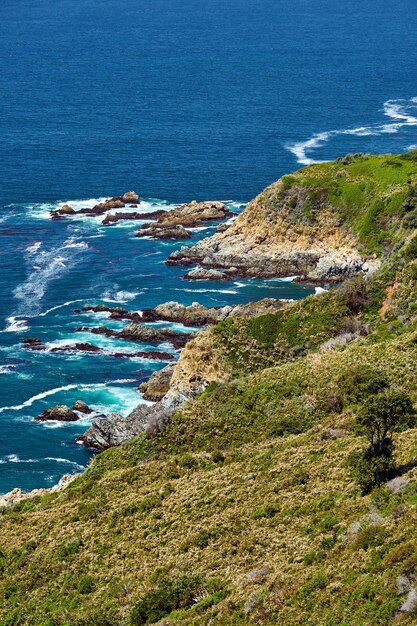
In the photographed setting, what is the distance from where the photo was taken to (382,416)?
201 feet

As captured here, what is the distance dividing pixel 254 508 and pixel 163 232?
10688cm

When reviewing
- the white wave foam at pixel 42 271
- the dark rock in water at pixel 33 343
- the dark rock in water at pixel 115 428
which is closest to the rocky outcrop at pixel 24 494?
the dark rock in water at pixel 115 428

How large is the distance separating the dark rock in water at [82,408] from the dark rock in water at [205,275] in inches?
1631

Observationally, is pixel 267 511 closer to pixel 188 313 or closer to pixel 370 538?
pixel 370 538

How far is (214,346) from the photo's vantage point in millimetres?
92438

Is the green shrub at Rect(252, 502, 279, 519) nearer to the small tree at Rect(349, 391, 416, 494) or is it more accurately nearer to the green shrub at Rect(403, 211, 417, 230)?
the small tree at Rect(349, 391, 416, 494)

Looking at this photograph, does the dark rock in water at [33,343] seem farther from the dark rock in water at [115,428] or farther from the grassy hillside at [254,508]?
the grassy hillside at [254,508]

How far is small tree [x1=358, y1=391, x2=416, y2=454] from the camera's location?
61.1 meters

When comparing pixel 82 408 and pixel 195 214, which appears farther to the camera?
pixel 195 214

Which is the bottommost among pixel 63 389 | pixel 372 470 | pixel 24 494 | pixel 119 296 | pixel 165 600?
pixel 119 296

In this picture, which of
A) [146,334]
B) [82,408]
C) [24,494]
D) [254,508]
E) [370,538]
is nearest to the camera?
[370,538]

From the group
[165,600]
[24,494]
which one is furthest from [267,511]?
[24,494]

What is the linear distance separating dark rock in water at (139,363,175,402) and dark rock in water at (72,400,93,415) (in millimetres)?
5439

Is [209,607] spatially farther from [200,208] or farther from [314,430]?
[200,208]
